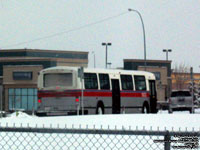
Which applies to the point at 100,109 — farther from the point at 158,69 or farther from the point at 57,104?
the point at 158,69

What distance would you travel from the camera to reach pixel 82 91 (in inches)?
1255

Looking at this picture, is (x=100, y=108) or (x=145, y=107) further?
(x=145, y=107)

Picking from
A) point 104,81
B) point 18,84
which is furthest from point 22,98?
point 104,81

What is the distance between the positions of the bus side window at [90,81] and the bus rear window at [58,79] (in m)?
1.04

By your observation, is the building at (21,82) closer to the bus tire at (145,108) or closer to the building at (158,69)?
the building at (158,69)

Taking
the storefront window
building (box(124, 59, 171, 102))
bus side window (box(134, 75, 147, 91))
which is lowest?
the storefront window

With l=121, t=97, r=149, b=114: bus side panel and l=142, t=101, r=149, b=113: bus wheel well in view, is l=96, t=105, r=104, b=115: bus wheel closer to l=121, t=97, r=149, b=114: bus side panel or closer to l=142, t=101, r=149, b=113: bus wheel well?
l=121, t=97, r=149, b=114: bus side panel

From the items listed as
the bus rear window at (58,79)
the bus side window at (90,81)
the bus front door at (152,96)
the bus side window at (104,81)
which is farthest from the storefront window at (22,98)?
the bus side window at (90,81)

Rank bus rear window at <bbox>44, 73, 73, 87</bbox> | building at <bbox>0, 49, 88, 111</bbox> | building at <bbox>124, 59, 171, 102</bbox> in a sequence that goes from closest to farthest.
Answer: bus rear window at <bbox>44, 73, 73, 87</bbox>, building at <bbox>0, 49, 88, 111</bbox>, building at <bbox>124, 59, 171, 102</bbox>

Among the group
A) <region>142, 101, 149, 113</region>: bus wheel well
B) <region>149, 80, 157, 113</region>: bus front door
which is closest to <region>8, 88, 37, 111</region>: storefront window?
<region>149, 80, 157, 113</region>: bus front door

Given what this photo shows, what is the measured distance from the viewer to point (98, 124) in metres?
21.6

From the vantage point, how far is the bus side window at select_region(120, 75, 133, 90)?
36750 millimetres

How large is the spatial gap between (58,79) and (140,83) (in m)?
7.01

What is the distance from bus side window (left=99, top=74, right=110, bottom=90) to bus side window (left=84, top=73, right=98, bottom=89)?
0.44 m
